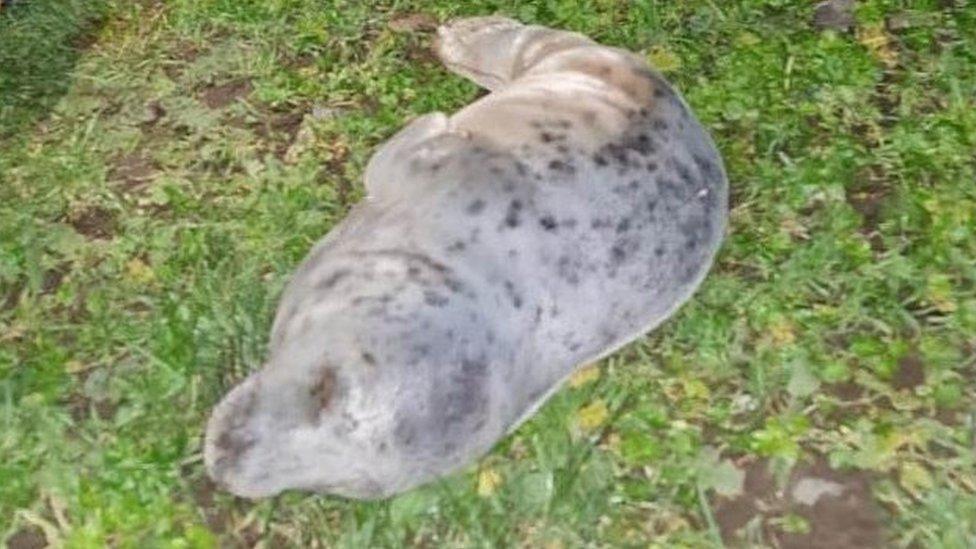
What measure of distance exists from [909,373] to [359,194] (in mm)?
1485

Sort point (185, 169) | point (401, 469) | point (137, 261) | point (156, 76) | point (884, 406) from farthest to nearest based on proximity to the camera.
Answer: point (156, 76)
point (185, 169)
point (137, 261)
point (884, 406)
point (401, 469)

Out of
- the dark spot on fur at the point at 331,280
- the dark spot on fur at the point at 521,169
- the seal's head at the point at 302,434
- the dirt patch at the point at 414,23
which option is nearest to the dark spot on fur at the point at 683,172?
→ the dark spot on fur at the point at 521,169

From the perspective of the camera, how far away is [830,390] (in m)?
3.77

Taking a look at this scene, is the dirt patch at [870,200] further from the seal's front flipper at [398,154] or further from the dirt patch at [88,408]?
the dirt patch at [88,408]

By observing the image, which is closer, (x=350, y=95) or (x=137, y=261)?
(x=137, y=261)

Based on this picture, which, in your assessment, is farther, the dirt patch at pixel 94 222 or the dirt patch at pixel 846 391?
the dirt patch at pixel 94 222

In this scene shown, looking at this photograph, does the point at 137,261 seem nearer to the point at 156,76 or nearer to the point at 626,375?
the point at 156,76

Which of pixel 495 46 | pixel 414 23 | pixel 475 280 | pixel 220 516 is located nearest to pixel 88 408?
pixel 220 516

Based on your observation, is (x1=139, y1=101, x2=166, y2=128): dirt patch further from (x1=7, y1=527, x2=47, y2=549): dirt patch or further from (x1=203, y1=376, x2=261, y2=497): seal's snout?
(x1=203, y1=376, x2=261, y2=497): seal's snout

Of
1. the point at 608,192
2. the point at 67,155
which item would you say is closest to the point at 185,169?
the point at 67,155

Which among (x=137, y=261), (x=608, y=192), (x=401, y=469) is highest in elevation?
(x=608, y=192)

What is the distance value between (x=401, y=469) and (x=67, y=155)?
1.76m

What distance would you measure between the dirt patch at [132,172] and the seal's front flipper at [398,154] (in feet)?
2.72

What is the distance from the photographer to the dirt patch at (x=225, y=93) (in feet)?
15.2
